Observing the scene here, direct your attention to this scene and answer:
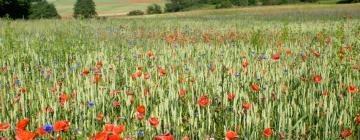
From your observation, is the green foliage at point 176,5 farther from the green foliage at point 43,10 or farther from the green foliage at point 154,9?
the green foliage at point 43,10

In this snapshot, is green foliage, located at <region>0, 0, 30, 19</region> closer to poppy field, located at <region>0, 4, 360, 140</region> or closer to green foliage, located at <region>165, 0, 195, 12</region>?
green foliage, located at <region>165, 0, 195, 12</region>

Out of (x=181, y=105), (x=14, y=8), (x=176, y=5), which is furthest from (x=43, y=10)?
(x=181, y=105)

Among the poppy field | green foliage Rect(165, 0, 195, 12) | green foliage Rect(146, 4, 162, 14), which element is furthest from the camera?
green foliage Rect(165, 0, 195, 12)

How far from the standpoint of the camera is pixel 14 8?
1649 inches

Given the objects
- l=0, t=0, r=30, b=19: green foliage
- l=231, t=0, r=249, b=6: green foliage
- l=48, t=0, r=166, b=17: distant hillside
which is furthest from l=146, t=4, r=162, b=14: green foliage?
l=0, t=0, r=30, b=19: green foliage

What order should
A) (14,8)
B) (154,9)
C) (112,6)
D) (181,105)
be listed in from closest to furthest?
1. (181,105)
2. (14,8)
3. (154,9)
4. (112,6)

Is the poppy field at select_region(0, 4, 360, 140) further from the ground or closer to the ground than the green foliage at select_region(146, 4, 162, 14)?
closer to the ground

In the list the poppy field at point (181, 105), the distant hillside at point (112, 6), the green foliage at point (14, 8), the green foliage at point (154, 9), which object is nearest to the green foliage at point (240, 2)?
the distant hillside at point (112, 6)

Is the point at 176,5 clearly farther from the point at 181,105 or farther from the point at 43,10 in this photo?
the point at 181,105

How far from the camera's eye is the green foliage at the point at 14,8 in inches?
1599

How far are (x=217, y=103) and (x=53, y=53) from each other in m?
3.80

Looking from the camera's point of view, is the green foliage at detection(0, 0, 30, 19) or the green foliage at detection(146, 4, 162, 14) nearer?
the green foliage at detection(0, 0, 30, 19)

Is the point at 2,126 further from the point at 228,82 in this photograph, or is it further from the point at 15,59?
the point at 15,59

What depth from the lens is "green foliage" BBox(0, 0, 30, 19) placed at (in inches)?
1599
